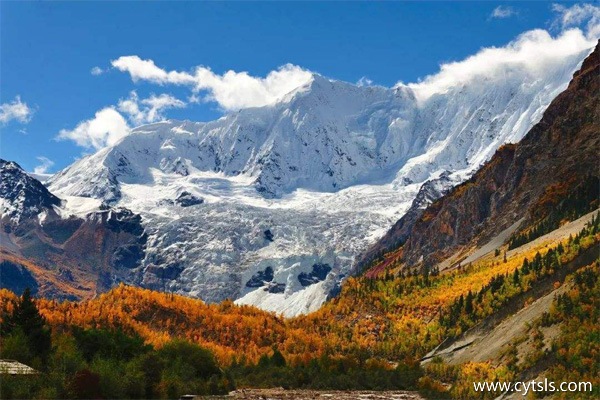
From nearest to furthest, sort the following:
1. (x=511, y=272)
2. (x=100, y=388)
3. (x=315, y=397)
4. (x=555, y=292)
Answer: (x=100, y=388), (x=315, y=397), (x=555, y=292), (x=511, y=272)

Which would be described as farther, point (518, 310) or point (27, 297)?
point (518, 310)

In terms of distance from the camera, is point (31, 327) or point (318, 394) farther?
point (318, 394)

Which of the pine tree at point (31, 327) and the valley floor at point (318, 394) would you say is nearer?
the pine tree at point (31, 327)

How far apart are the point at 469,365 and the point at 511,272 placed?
46624 mm

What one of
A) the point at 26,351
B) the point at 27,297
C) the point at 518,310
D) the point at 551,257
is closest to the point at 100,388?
the point at 26,351

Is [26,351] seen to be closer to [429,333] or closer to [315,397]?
[315,397]

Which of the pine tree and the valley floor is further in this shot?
the valley floor

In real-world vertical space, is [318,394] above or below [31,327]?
below

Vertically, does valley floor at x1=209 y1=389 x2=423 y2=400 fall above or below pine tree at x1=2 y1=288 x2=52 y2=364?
below

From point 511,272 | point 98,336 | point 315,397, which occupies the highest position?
point 511,272

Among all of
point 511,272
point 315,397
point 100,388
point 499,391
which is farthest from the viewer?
point 511,272

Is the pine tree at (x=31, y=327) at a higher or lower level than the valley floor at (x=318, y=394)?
higher

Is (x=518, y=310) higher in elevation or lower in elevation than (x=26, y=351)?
higher

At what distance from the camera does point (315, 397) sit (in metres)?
126
